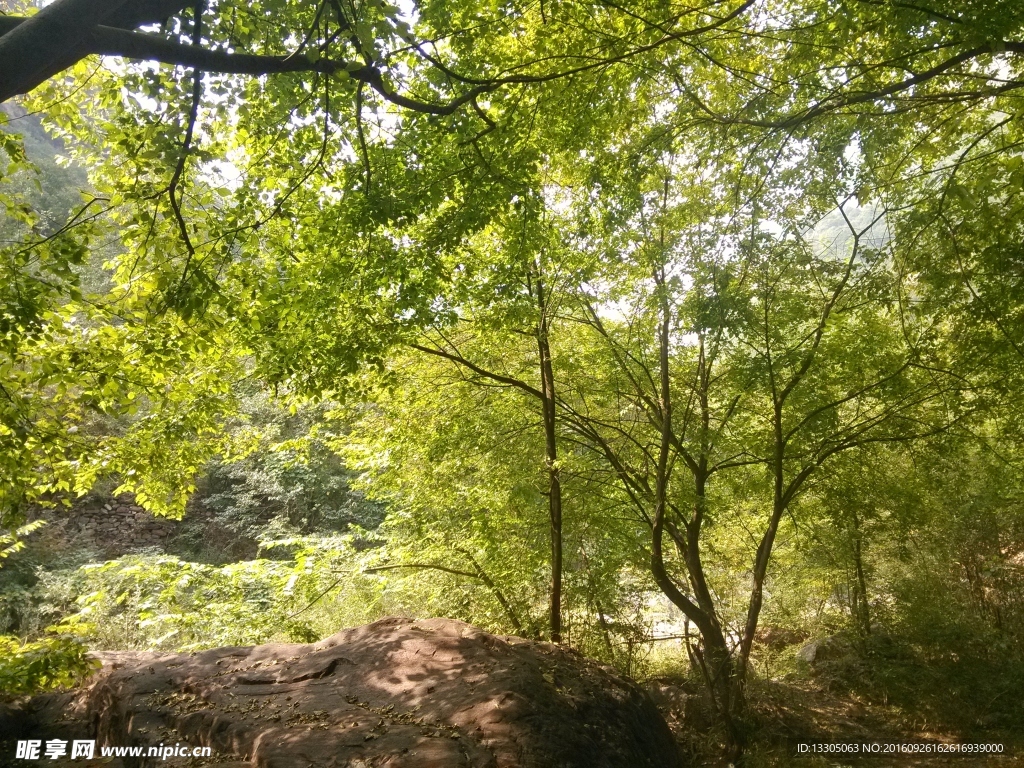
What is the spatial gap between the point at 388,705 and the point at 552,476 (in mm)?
3069

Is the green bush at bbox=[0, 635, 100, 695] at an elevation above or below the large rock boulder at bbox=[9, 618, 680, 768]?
above

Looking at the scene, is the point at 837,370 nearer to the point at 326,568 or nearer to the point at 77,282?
the point at 326,568

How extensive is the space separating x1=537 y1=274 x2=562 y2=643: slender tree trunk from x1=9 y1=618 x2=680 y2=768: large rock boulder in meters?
1.34

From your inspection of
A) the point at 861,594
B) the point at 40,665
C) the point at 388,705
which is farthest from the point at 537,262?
the point at 861,594

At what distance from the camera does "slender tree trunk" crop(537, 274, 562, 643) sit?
22.5ft

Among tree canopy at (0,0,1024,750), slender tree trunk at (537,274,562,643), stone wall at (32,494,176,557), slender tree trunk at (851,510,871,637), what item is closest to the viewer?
tree canopy at (0,0,1024,750)

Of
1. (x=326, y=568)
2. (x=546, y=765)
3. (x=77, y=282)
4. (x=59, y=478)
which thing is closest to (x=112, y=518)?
(x=326, y=568)

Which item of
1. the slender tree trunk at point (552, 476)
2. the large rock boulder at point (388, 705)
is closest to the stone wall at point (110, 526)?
the large rock boulder at point (388, 705)

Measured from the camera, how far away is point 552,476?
22.6 feet

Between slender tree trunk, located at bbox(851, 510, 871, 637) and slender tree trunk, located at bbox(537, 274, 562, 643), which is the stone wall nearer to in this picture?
slender tree trunk, located at bbox(537, 274, 562, 643)

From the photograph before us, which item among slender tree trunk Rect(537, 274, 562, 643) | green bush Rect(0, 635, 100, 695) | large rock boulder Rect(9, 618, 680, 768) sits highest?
slender tree trunk Rect(537, 274, 562, 643)

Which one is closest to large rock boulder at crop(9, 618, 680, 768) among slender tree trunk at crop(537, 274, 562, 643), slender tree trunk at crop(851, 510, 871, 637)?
slender tree trunk at crop(537, 274, 562, 643)

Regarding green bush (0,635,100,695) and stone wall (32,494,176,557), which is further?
stone wall (32,494,176,557)

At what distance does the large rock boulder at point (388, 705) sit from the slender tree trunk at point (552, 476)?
4.39ft
